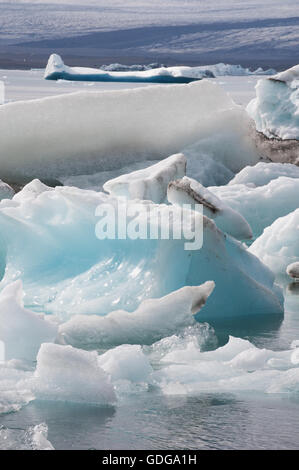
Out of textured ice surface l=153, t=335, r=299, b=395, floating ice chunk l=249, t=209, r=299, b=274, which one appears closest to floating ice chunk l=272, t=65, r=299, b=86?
floating ice chunk l=249, t=209, r=299, b=274

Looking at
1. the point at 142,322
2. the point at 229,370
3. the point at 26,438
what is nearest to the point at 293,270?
the point at 142,322

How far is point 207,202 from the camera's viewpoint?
17.7 ft

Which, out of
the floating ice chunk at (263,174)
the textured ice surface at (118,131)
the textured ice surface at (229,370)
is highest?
the textured ice surface at (118,131)

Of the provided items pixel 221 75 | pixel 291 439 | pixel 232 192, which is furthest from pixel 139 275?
pixel 221 75

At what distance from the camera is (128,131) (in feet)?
29.6

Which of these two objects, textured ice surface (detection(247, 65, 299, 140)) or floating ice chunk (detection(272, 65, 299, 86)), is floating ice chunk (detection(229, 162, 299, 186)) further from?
floating ice chunk (detection(272, 65, 299, 86))

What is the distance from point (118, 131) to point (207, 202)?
375 cm

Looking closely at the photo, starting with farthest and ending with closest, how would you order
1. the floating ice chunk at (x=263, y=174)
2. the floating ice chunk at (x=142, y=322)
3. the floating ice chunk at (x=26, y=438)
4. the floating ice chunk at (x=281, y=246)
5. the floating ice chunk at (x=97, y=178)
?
1. the floating ice chunk at (x=97, y=178)
2. the floating ice chunk at (x=263, y=174)
3. the floating ice chunk at (x=281, y=246)
4. the floating ice chunk at (x=142, y=322)
5. the floating ice chunk at (x=26, y=438)

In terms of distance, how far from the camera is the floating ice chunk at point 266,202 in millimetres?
6922

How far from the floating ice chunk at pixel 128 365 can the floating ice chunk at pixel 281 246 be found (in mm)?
2434

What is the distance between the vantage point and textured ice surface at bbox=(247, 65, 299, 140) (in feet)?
29.0

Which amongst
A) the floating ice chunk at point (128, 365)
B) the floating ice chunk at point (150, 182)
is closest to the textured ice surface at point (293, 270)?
the floating ice chunk at point (150, 182)

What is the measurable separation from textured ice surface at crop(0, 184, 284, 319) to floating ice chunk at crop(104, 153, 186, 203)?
1272mm

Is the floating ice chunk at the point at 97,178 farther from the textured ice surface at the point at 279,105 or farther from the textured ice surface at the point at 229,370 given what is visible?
the textured ice surface at the point at 229,370
